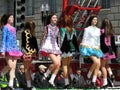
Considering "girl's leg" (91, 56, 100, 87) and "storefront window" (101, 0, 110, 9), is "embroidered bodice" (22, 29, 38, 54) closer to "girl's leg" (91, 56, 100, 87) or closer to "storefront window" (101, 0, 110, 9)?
"girl's leg" (91, 56, 100, 87)

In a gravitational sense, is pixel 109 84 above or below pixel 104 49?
below

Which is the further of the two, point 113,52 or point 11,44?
point 113,52

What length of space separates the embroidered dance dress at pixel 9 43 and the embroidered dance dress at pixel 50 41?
2.37ft

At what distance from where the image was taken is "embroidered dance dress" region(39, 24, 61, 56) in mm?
11812

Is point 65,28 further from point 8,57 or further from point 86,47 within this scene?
point 8,57

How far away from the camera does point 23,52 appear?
11.9m

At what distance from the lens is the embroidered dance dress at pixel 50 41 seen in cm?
1181

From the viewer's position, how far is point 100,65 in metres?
12.4

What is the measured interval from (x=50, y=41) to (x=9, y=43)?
4.01ft

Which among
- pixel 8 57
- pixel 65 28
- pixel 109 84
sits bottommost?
pixel 109 84

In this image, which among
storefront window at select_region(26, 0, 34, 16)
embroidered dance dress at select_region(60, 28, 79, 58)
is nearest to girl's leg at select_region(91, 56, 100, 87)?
embroidered dance dress at select_region(60, 28, 79, 58)

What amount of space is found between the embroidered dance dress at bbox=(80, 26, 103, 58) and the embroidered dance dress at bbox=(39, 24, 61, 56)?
2.67 ft

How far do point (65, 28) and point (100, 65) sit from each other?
155 cm

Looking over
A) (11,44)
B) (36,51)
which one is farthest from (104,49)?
(11,44)
